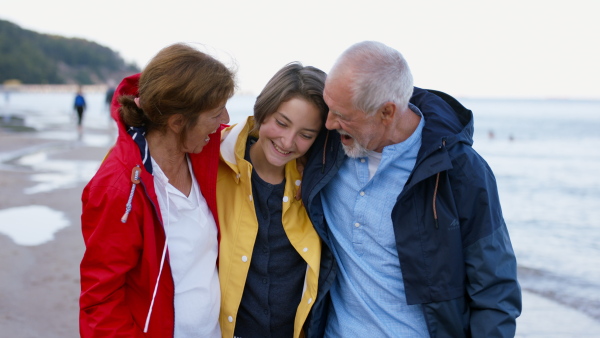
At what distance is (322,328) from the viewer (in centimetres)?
277

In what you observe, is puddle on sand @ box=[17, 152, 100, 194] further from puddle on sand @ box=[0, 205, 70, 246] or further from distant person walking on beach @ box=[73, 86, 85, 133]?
distant person walking on beach @ box=[73, 86, 85, 133]

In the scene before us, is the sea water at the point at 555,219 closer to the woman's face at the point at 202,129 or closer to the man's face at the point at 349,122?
the man's face at the point at 349,122

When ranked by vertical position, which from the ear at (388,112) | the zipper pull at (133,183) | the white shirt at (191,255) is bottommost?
the white shirt at (191,255)

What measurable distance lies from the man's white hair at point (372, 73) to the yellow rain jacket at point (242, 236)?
553 mm

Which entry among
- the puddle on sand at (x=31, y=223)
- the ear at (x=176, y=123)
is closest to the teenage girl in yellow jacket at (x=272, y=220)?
the ear at (x=176, y=123)

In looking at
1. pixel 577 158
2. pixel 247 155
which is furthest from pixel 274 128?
pixel 577 158

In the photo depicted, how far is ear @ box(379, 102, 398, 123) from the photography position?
2.46 metres

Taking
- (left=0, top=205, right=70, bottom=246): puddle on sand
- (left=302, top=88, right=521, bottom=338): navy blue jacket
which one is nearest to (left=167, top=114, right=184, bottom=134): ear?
(left=302, top=88, right=521, bottom=338): navy blue jacket

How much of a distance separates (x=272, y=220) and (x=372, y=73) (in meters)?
0.83

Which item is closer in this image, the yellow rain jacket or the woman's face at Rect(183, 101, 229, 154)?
the woman's face at Rect(183, 101, 229, 154)

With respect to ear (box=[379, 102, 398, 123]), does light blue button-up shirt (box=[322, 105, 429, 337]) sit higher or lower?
lower

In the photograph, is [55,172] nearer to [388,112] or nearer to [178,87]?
[178,87]

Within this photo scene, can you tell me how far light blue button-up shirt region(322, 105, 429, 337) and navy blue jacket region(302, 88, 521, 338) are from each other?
0.10 meters

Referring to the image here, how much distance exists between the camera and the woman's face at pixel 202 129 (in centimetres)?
233
